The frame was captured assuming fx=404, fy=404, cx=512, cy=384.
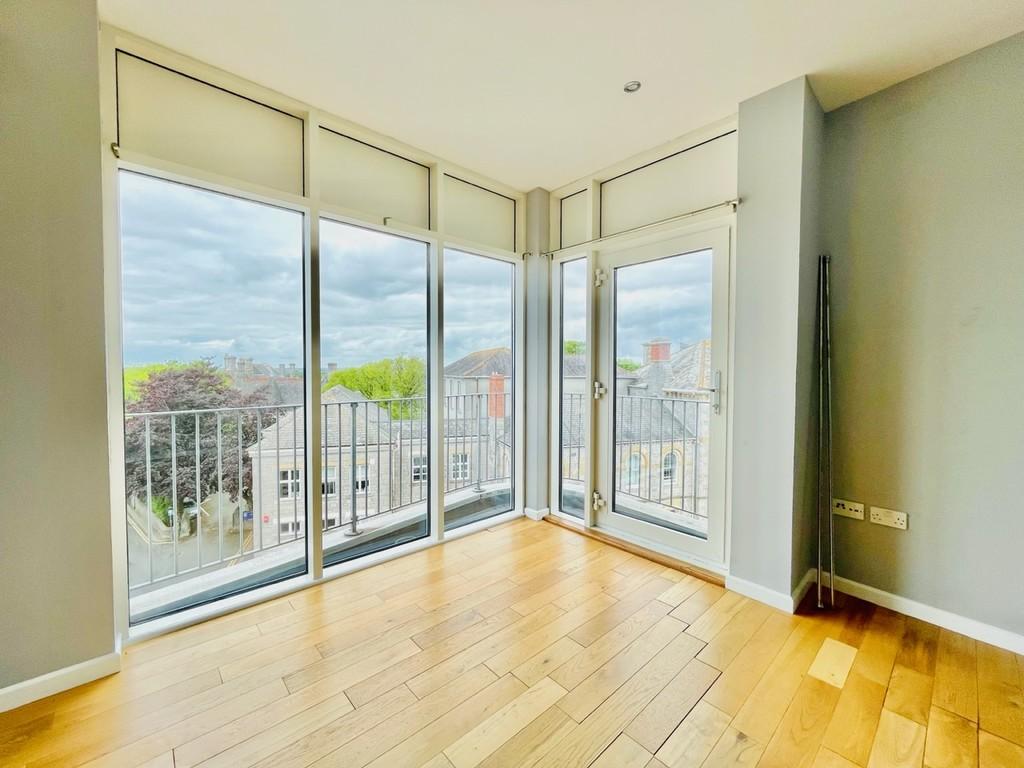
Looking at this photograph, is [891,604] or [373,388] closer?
[891,604]

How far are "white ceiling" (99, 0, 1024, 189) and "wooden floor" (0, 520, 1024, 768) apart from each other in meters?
2.64

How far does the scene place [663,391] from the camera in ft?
8.90

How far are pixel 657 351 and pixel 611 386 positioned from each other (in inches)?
17.2

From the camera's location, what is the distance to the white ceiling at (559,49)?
1.60m

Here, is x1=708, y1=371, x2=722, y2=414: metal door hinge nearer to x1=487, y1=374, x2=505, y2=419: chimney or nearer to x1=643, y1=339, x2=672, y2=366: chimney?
x1=643, y1=339, x2=672, y2=366: chimney

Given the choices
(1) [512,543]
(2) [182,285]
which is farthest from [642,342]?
(2) [182,285]

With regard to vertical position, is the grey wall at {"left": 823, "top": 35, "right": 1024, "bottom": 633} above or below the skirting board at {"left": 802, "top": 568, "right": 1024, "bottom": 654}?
above

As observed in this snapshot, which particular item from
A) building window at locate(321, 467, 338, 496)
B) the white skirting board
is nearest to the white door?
the white skirting board

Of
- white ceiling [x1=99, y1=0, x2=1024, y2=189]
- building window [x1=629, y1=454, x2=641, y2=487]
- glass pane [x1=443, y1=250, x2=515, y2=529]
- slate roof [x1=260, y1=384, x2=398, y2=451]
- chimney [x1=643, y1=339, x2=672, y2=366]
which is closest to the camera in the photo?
white ceiling [x1=99, y1=0, x2=1024, y2=189]

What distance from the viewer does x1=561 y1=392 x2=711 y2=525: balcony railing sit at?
8.46 feet

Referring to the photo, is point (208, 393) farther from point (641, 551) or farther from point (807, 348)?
point (807, 348)

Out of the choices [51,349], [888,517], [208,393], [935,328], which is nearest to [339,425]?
[208,393]

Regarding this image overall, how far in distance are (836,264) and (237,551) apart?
147 inches

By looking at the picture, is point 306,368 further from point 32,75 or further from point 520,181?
point 520,181
